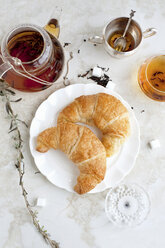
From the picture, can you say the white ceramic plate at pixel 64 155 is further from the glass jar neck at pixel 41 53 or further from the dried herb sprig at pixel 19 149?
the glass jar neck at pixel 41 53

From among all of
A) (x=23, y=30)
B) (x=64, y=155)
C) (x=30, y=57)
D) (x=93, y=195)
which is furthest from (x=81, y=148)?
(x=23, y=30)

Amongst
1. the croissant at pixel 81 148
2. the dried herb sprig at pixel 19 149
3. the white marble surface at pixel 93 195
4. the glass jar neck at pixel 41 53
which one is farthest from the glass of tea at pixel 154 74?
the dried herb sprig at pixel 19 149

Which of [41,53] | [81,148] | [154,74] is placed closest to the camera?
[41,53]

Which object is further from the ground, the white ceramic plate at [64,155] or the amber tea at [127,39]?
the amber tea at [127,39]

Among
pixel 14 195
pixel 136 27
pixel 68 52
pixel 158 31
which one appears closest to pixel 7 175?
pixel 14 195

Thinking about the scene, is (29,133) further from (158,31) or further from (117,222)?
(158,31)

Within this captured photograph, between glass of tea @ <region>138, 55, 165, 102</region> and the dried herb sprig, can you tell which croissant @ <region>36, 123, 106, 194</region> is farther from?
glass of tea @ <region>138, 55, 165, 102</region>

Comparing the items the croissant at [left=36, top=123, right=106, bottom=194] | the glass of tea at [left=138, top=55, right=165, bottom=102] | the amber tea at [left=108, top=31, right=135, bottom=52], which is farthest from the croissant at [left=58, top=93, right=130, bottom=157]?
the amber tea at [left=108, top=31, right=135, bottom=52]

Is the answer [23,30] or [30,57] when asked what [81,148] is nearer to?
[30,57]
